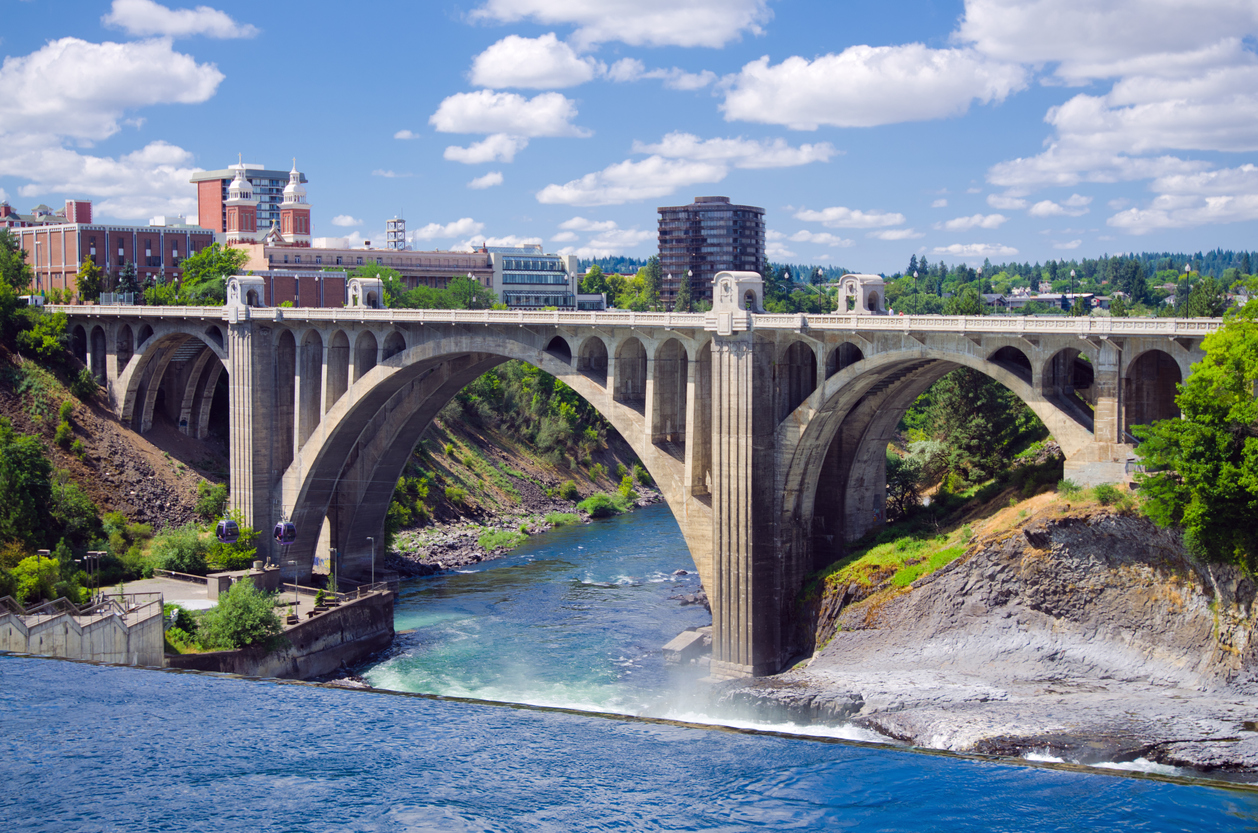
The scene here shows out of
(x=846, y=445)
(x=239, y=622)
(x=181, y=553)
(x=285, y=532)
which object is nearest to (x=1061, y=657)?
(x=846, y=445)

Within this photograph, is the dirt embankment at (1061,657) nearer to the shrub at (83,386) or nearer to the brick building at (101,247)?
the shrub at (83,386)

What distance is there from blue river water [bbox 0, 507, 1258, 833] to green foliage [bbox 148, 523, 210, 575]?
13199mm

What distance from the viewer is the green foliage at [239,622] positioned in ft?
134

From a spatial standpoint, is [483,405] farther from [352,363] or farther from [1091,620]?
[1091,620]

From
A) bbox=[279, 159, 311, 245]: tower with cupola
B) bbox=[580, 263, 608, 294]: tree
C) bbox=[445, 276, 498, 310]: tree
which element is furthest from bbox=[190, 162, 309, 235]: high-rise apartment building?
bbox=[580, 263, 608, 294]: tree

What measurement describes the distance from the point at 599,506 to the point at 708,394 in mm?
38021

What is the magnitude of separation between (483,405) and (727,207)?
87.1 metres

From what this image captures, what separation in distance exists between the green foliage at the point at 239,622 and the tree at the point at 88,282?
5035 cm

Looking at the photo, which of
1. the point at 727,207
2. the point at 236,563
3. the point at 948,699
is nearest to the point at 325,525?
the point at 236,563

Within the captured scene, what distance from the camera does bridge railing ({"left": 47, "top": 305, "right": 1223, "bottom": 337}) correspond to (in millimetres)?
32250

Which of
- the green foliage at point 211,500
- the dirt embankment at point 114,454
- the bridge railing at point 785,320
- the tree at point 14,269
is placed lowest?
the green foliage at point 211,500

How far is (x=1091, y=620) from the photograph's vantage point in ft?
107

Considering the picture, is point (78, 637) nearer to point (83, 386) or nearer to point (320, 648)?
point (320, 648)

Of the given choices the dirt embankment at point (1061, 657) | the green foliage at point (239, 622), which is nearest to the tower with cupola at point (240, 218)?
the green foliage at point (239, 622)
